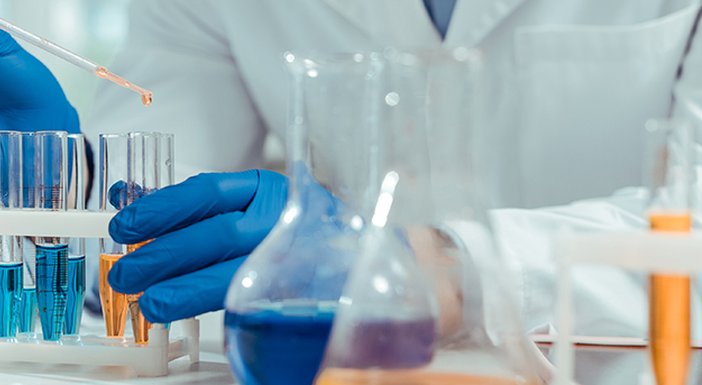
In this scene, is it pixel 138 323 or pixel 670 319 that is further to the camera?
pixel 138 323

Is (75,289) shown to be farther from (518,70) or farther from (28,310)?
(518,70)

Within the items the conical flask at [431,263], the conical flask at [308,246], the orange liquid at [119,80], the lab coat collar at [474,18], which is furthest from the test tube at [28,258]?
the lab coat collar at [474,18]

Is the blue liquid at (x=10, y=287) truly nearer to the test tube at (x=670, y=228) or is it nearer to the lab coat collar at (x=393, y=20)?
the test tube at (x=670, y=228)

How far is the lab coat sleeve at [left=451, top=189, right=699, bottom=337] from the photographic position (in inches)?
44.6

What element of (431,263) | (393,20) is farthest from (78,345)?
(393,20)

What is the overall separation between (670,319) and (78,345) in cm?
56

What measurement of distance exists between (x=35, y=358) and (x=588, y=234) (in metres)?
0.56

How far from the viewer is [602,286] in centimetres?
116

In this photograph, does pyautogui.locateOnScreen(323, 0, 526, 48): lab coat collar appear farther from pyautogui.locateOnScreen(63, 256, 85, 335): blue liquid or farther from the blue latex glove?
pyautogui.locateOnScreen(63, 256, 85, 335): blue liquid

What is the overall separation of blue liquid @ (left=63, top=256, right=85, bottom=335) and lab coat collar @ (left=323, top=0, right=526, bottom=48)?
0.75 m

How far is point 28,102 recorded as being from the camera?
1.27 metres

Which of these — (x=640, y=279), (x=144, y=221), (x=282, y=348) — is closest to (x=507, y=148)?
(x=640, y=279)

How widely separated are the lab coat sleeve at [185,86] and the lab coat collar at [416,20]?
11.0 inches

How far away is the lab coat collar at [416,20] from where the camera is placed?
1493mm
